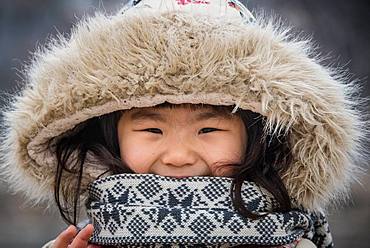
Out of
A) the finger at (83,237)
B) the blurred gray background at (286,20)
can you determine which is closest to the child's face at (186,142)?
the finger at (83,237)

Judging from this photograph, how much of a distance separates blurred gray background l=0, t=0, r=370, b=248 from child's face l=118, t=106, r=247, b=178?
2727 mm

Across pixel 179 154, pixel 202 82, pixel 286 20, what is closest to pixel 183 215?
pixel 179 154

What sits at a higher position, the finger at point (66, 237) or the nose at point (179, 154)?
the nose at point (179, 154)

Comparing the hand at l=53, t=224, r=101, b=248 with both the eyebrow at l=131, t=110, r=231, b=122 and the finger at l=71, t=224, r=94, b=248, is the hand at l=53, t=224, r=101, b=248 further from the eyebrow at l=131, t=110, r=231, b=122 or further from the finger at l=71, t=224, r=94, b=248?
the eyebrow at l=131, t=110, r=231, b=122

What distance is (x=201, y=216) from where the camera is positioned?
4.86ft

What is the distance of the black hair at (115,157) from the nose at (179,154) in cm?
7

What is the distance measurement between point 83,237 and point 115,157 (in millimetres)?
201

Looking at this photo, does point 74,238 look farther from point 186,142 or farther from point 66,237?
point 186,142

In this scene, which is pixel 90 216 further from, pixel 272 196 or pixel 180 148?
pixel 272 196

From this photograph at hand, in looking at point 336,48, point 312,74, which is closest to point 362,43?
point 336,48

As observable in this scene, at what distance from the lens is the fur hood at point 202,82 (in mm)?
1505

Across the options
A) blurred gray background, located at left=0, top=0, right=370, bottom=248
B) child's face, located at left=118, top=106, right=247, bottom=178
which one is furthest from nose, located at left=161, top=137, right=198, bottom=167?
blurred gray background, located at left=0, top=0, right=370, bottom=248

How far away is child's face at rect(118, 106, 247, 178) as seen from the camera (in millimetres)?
1566

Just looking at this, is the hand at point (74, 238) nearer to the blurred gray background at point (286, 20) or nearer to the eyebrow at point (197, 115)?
the eyebrow at point (197, 115)
